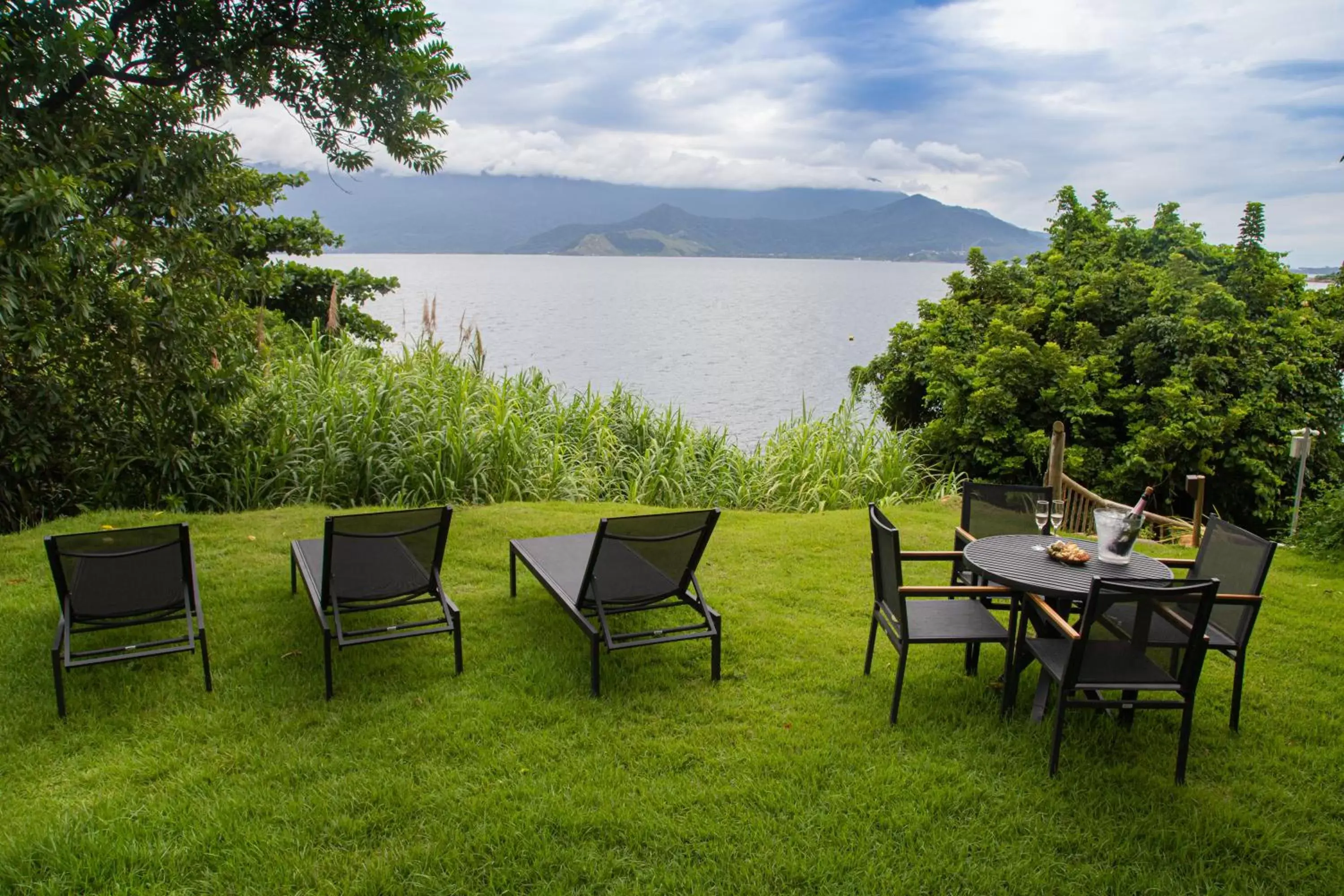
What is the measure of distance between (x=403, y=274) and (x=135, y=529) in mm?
93364

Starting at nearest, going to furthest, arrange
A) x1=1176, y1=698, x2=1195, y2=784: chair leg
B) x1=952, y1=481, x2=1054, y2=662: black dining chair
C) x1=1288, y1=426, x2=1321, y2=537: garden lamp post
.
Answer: x1=1176, y1=698, x2=1195, y2=784: chair leg < x1=952, y1=481, x2=1054, y2=662: black dining chair < x1=1288, y1=426, x2=1321, y2=537: garden lamp post

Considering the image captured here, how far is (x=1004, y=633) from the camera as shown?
144 inches

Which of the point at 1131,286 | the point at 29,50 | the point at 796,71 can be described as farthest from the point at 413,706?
the point at 796,71

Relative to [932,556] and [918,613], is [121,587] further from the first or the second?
[932,556]

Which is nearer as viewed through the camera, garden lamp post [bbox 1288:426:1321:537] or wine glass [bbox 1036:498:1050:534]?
wine glass [bbox 1036:498:1050:534]

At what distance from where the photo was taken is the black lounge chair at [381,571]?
3895 mm

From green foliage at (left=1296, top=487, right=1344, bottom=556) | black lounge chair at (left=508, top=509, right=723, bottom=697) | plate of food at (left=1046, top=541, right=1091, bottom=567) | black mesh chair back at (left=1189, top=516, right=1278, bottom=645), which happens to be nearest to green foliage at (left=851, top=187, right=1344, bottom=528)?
green foliage at (left=1296, top=487, right=1344, bottom=556)

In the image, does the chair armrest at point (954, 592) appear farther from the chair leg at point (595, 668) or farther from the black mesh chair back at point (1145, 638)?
the chair leg at point (595, 668)

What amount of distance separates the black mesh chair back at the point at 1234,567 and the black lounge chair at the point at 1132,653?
256 millimetres

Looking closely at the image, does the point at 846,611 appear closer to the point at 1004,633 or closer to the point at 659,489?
the point at 1004,633

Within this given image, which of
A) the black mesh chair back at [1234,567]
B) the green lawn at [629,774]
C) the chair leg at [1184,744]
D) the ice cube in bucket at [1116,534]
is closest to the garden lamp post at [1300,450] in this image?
the green lawn at [629,774]

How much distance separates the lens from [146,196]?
5684 millimetres

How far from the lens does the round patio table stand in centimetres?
341

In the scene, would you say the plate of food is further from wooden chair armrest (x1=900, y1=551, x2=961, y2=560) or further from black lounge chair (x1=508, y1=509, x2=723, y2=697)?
black lounge chair (x1=508, y1=509, x2=723, y2=697)
